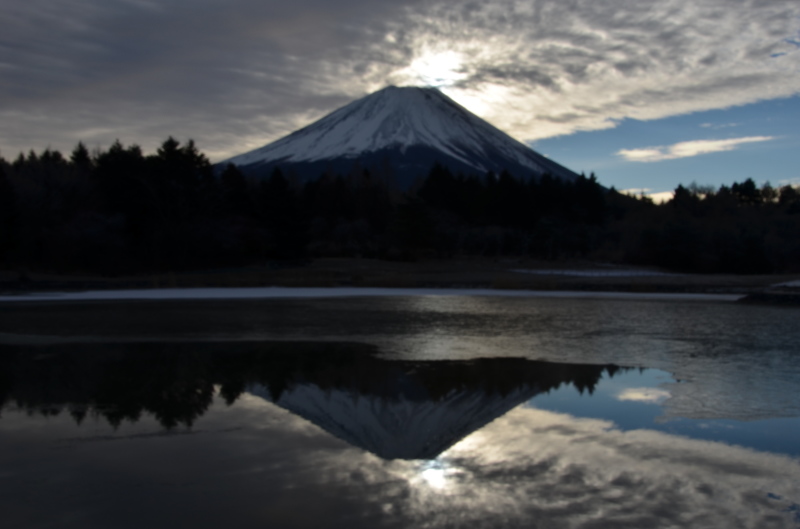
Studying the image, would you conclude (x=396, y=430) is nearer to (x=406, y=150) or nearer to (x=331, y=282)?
(x=331, y=282)

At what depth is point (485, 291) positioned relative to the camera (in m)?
31.8

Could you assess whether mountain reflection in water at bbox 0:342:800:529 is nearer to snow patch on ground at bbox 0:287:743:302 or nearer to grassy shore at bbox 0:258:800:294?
snow patch on ground at bbox 0:287:743:302

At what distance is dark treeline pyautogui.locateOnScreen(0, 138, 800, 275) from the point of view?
44.2 m

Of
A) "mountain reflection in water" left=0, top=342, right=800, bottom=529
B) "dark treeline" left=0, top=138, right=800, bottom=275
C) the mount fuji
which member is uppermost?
the mount fuji

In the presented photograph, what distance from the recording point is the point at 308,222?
5328 cm

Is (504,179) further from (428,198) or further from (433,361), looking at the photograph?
(433,361)

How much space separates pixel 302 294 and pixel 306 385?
1970 centimetres

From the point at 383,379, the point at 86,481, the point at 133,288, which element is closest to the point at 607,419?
the point at 383,379

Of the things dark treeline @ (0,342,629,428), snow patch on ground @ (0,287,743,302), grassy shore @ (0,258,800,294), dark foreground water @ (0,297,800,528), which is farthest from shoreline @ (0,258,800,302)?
dark treeline @ (0,342,629,428)

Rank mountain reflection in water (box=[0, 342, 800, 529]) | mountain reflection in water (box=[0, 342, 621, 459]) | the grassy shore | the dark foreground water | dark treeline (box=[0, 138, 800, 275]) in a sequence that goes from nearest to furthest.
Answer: mountain reflection in water (box=[0, 342, 800, 529]) < the dark foreground water < mountain reflection in water (box=[0, 342, 621, 459]) < the grassy shore < dark treeline (box=[0, 138, 800, 275])

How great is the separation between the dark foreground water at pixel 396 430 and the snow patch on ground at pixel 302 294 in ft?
41.2

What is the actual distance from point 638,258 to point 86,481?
60.1 metres

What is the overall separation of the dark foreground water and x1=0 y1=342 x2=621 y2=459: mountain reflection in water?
1.8 inches

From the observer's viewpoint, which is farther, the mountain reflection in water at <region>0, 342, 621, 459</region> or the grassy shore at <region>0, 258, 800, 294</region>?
the grassy shore at <region>0, 258, 800, 294</region>
